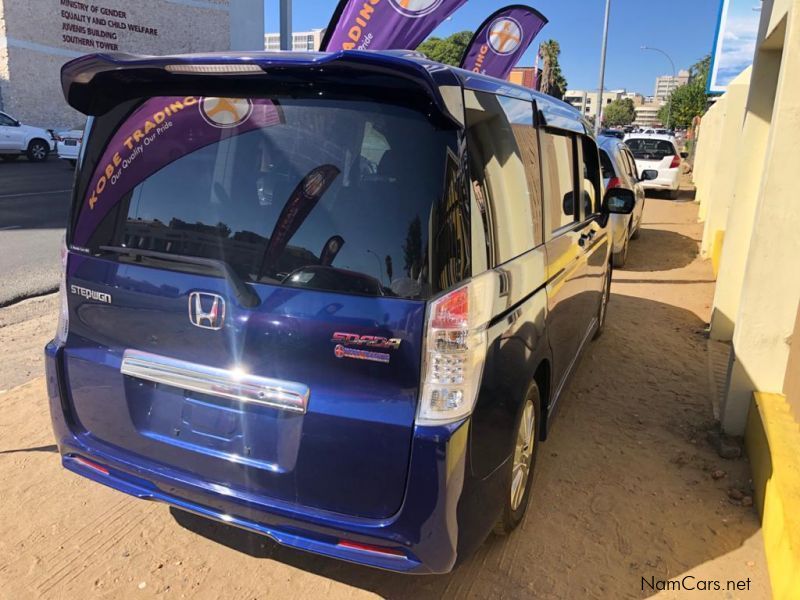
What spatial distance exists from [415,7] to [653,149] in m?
12.8

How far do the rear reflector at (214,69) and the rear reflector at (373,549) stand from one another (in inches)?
66.1

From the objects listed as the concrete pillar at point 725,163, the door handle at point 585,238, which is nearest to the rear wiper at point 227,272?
the door handle at point 585,238

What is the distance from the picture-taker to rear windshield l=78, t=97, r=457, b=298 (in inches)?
82.1

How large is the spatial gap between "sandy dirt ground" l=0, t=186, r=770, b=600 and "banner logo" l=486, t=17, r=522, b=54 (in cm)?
858

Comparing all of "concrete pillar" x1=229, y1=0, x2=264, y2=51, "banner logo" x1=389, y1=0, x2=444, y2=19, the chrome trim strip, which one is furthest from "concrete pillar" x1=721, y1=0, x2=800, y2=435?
"concrete pillar" x1=229, y1=0, x2=264, y2=51

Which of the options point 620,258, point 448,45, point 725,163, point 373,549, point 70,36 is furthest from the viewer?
point 448,45

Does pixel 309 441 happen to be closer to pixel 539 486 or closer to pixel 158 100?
pixel 158 100

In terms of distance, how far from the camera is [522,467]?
2.99 metres

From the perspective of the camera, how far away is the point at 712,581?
110 inches

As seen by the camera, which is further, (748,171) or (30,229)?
(30,229)

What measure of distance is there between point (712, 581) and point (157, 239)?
9.22ft

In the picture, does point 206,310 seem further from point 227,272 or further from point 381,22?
point 381,22

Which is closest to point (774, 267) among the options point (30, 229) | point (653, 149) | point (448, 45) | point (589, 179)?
point (589, 179)

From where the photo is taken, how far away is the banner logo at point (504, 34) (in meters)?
11.2
